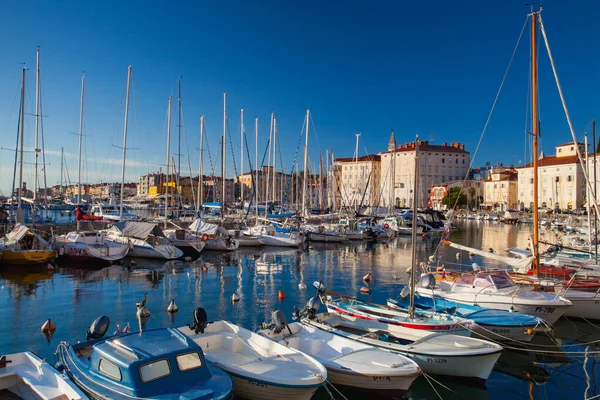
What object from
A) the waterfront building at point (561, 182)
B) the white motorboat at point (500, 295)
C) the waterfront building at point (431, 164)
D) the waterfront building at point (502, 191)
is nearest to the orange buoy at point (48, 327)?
the white motorboat at point (500, 295)

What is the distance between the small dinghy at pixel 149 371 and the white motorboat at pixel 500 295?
1002 centimetres

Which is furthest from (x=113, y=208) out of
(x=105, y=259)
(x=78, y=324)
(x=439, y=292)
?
(x=439, y=292)

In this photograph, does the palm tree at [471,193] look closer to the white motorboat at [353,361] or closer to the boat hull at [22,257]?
the boat hull at [22,257]

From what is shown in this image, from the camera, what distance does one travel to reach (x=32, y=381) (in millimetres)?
9156

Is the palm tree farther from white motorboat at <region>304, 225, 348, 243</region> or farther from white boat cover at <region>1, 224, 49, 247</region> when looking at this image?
white boat cover at <region>1, 224, 49, 247</region>

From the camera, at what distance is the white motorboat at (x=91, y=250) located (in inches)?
1251

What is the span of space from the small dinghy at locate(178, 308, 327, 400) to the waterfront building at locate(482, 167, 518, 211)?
12261 cm

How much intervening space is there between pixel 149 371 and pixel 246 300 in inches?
498

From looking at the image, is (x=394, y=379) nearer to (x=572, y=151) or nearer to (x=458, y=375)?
(x=458, y=375)

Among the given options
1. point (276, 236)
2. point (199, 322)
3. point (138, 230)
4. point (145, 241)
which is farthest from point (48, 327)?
point (276, 236)

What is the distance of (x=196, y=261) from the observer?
112 ft

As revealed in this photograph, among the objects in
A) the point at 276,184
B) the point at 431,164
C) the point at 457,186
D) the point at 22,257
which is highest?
the point at 431,164

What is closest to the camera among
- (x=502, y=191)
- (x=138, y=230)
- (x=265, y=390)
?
(x=265, y=390)

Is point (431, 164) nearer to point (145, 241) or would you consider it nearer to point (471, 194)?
point (471, 194)
